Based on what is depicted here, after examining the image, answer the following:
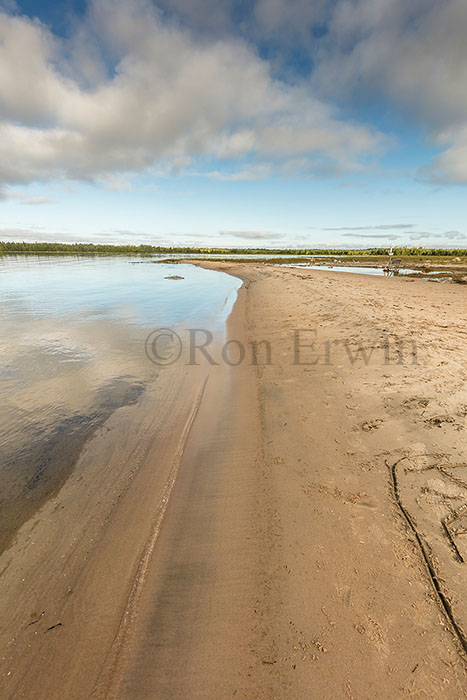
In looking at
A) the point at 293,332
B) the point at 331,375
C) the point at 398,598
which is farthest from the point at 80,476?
the point at 293,332

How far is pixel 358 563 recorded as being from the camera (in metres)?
2.82

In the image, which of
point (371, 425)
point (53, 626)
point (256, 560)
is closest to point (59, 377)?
point (53, 626)

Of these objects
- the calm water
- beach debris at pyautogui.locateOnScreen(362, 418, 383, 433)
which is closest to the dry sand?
beach debris at pyautogui.locateOnScreen(362, 418, 383, 433)

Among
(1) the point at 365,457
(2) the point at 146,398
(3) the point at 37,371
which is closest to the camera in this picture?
(1) the point at 365,457

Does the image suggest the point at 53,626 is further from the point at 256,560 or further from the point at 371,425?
the point at 371,425

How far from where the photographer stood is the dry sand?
215cm

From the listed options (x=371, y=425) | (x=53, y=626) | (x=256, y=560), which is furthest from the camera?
(x=371, y=425)

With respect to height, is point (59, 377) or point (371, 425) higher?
point (371, 425)

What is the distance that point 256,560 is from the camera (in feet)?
9.94

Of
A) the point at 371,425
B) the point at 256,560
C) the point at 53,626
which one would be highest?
the point at 371,425

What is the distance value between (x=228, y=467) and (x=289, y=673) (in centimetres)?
258

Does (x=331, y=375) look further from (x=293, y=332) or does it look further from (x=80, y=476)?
(x=80, y=476)

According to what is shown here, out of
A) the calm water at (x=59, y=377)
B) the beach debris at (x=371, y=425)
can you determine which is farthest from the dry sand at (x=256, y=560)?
the calm water at (x=59, y=377)

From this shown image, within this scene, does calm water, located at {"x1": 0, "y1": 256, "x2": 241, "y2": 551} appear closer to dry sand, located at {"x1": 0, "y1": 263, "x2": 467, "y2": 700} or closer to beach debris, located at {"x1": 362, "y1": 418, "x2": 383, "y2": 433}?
dry sand, located at {"x1": 0, "y1": 263, "x2": 467, "y2": 700}
